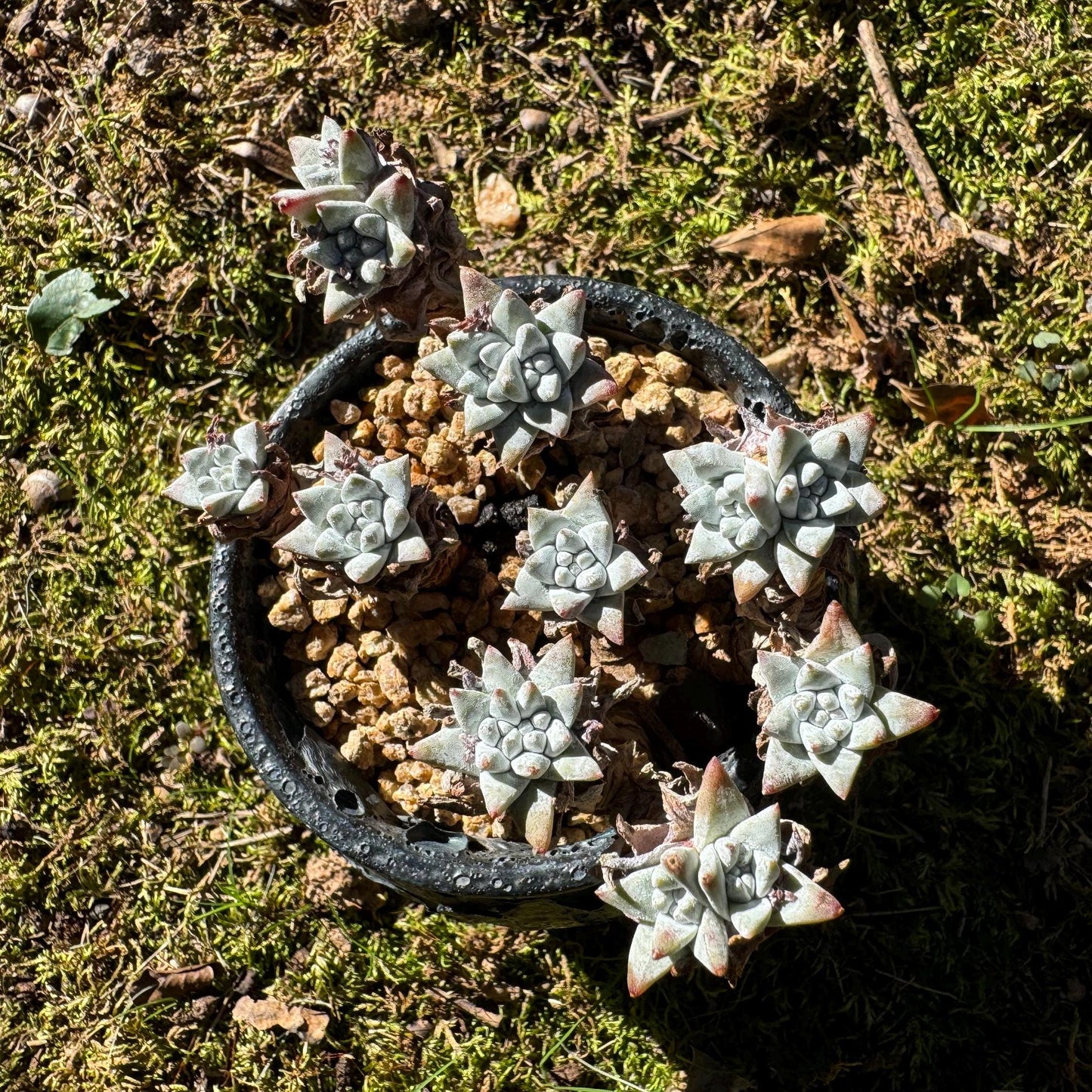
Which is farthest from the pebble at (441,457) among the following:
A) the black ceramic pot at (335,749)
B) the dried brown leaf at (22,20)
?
the dried brown leaf at (22,20)

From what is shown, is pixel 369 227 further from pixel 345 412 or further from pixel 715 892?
pixel 715 892

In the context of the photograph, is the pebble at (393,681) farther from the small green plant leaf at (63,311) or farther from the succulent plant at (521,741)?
the small green plant leaf at (63,311)

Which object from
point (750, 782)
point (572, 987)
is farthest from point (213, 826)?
point (750, 782)

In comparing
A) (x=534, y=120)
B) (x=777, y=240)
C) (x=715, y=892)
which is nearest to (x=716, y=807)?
(x=715, y=892)

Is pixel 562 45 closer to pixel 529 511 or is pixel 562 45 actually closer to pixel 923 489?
pixel 923 489

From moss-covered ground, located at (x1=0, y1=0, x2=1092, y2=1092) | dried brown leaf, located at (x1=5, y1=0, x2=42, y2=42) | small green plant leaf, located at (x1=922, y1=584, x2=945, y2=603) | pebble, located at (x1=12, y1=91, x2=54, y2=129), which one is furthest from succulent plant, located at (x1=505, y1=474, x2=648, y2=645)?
dried brown leaf, located at (x1=5, y1=0, x2=42, y2=42)
